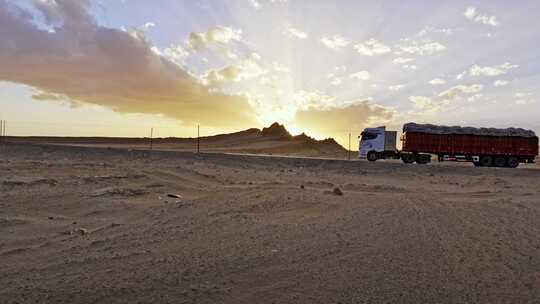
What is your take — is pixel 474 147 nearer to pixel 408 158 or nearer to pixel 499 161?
pixel 499 161

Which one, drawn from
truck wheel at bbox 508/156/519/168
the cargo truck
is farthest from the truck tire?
truck wheel at bbox 508/156/519/168

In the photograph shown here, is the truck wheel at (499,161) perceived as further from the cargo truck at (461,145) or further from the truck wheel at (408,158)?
the truck wheel at (408,158)

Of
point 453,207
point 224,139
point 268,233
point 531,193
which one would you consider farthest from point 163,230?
point 224,139

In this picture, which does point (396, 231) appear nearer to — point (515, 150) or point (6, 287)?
point (6, 287)

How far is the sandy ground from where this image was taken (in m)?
5.96

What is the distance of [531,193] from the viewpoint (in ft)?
61.6

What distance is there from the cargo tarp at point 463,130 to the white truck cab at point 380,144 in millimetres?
1473

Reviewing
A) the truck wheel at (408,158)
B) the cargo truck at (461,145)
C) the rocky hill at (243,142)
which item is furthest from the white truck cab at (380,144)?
the rocky hill at (243,142)

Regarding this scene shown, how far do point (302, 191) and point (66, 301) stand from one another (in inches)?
421

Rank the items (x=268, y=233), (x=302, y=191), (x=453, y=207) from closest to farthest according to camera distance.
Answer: (x=268, y=233) < (x=453, y=207) < (x=302, y=191)

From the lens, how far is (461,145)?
38375mm

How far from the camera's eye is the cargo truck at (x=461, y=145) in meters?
37.9

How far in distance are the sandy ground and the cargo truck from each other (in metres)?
21.9

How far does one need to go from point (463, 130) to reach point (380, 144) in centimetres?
668
